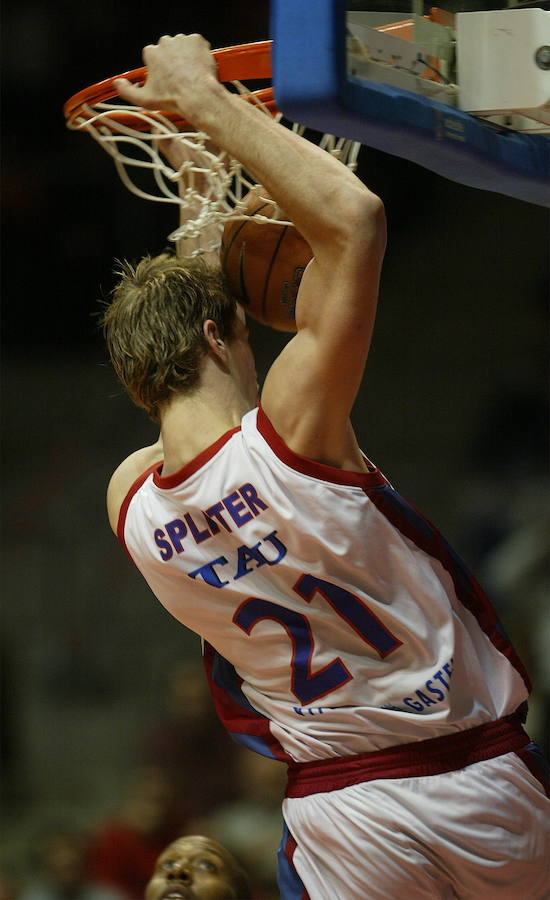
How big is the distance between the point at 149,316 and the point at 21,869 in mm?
4222

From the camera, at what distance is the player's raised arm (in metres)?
2.12

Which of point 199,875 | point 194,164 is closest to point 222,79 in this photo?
point 194,164

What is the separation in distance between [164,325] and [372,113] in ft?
2.14

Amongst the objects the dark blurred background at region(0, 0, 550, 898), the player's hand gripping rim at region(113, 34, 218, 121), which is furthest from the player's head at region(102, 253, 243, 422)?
the dark blurred background at region(0, 0, 550, 898)

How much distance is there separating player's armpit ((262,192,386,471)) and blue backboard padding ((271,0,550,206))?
16 cm

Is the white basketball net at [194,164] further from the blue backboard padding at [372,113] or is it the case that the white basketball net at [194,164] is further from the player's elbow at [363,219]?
the player's elbow at [363,219]

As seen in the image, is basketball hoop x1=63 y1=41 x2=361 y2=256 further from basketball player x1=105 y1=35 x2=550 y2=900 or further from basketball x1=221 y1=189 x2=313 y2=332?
basketball player x1=105 y1=35 x2=550 y2=900

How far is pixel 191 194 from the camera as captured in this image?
9.21 ft

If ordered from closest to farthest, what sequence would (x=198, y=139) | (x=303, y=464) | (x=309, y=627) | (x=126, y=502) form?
(x=303, y=464) → (x=309, y=627) → (x=126, y=502) → (x=198, y=139)

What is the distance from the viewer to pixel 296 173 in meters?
2.13

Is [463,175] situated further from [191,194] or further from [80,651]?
[80,651]

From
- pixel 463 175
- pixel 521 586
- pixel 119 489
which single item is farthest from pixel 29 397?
pixel 463 175

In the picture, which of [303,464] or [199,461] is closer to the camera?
[303,464]

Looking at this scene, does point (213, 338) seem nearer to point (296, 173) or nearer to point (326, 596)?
point (296, 173)
